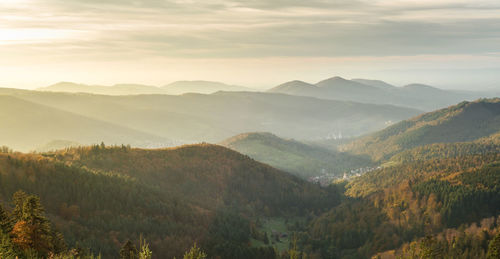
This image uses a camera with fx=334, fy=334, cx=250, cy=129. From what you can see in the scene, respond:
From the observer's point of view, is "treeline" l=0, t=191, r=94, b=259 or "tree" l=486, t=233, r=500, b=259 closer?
"treeline" l=0, t=191, r=94, b=259

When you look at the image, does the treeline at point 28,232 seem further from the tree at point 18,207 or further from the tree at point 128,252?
the tree at point 128,252

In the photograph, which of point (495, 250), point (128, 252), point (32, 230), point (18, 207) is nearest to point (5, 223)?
point (18, 207)

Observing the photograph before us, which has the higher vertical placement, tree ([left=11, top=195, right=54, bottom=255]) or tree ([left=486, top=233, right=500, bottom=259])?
tree ([left=11, top=195, right=54, bottom=255])

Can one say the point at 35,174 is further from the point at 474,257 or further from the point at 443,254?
the point at 474,257

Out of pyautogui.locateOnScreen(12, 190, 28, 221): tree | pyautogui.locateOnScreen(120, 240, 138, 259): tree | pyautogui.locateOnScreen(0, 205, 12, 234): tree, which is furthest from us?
pyautogui.locateOnScreen(120, 240, 138, 259): tree

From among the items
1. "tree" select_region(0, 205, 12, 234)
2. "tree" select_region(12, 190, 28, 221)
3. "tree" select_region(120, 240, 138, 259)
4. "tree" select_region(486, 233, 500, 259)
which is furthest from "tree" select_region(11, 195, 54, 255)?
"tree" select_region(486, 233, 500, 259)

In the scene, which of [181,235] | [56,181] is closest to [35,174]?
[56,181]

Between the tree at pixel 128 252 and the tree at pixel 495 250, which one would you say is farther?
the tree at pixel 495 250

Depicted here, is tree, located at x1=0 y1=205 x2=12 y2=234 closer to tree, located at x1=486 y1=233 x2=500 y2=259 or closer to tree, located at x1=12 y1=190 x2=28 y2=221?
tree, located at x1=12 y1=190 x2=28 y2=221

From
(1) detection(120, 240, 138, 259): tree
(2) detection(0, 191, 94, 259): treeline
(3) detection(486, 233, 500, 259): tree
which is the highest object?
(2) detection(0, 191, 94, 259): treeline

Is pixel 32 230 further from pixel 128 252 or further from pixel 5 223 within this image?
pixel 128 252

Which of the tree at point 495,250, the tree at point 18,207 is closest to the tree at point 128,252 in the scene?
the tree at point 18,207

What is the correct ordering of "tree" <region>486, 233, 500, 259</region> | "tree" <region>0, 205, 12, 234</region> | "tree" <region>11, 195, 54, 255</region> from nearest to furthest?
1. "tree" <region>11, 195, 54, 255</region>
2. "tree" <region>0, 205, 12, 234</region>
3. "tree" <region>486, 233, 500, 259</region>
